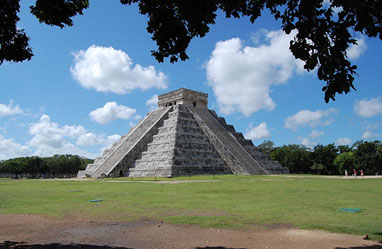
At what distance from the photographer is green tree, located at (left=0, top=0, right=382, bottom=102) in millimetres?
5238

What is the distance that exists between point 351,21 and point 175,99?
152ft

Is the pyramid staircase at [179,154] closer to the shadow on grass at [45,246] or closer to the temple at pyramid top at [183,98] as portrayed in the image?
the temple at pyramid top at [183,98]

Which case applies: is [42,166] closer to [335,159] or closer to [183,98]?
[183,98]

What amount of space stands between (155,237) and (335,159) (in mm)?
65712

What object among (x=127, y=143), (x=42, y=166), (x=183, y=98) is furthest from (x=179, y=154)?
(x=42, y=166)

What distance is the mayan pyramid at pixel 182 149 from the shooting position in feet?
120

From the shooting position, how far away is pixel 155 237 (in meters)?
6.68

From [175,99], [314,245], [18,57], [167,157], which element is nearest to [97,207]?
[18,57]

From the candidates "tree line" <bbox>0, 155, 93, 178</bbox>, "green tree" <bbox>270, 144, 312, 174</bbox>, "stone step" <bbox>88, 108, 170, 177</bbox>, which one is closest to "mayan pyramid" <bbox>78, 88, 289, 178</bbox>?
"stone step" <bbox>88, 108, 170, 177</bbox>

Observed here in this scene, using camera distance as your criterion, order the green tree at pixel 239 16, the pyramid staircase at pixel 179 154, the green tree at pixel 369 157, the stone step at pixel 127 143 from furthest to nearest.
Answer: the green tree at pixel 369 157, the stone step at pixel 127 143, the pyramid staircase at pixel 179 154, the green tree at pixel 239 16

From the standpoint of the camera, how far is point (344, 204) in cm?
1065

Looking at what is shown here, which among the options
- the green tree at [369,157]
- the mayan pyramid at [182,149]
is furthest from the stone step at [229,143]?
the green tree at [369,157]

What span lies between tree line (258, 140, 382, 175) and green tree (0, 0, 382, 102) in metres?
62.1

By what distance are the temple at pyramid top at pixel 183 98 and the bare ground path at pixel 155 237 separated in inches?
1682
